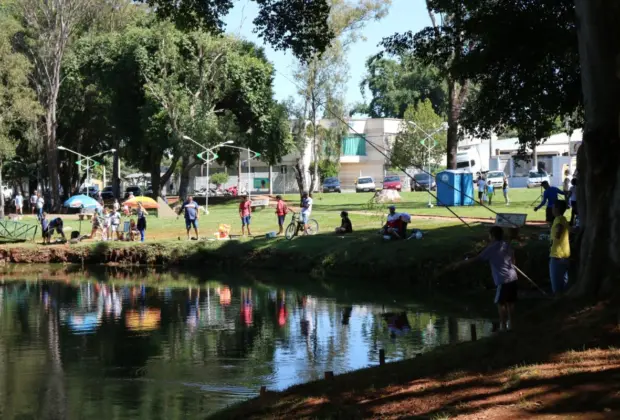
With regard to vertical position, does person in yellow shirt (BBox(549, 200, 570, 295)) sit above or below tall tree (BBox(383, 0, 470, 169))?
below

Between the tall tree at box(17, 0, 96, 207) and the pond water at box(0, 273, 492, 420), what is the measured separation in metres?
34.7

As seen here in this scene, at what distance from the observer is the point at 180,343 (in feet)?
58.5

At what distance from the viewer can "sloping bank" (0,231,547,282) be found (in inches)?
1011

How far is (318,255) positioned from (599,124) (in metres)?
18.9

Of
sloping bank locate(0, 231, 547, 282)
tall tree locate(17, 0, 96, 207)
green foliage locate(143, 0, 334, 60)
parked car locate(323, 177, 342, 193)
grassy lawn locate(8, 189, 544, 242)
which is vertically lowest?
sloping bank locate(0, 231, 547, 282)

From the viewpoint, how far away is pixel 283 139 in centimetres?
6831

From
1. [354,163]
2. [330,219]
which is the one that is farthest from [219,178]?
[330,219]

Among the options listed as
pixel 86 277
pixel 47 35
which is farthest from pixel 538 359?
pixel 47 35

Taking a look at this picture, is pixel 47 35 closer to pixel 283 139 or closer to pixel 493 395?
pixel 283 139

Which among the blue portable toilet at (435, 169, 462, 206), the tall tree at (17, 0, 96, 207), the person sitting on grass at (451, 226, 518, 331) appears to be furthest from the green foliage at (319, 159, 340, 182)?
the person sitting on grass at (451, 226, 518, 331)

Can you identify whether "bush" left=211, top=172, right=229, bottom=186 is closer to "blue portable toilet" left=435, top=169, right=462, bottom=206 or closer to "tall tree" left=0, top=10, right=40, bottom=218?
"tall tree" left=0, top=10, right=40, bottom=218

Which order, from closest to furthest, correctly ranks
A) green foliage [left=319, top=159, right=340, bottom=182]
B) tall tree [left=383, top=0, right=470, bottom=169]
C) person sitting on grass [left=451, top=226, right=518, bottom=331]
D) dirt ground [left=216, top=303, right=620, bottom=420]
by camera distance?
dirt ground [left=216, top=303, right=620, bottom=420] → person sitting on grass [left=451, top=226, right=518, bottom=331] → tall tree [left=383, top=0, right=470, bottom=169] → green foliage [left=319, top=159, right=340, bottom=182]

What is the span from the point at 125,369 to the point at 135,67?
2019 inches

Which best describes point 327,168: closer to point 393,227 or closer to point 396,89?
point 396,89
